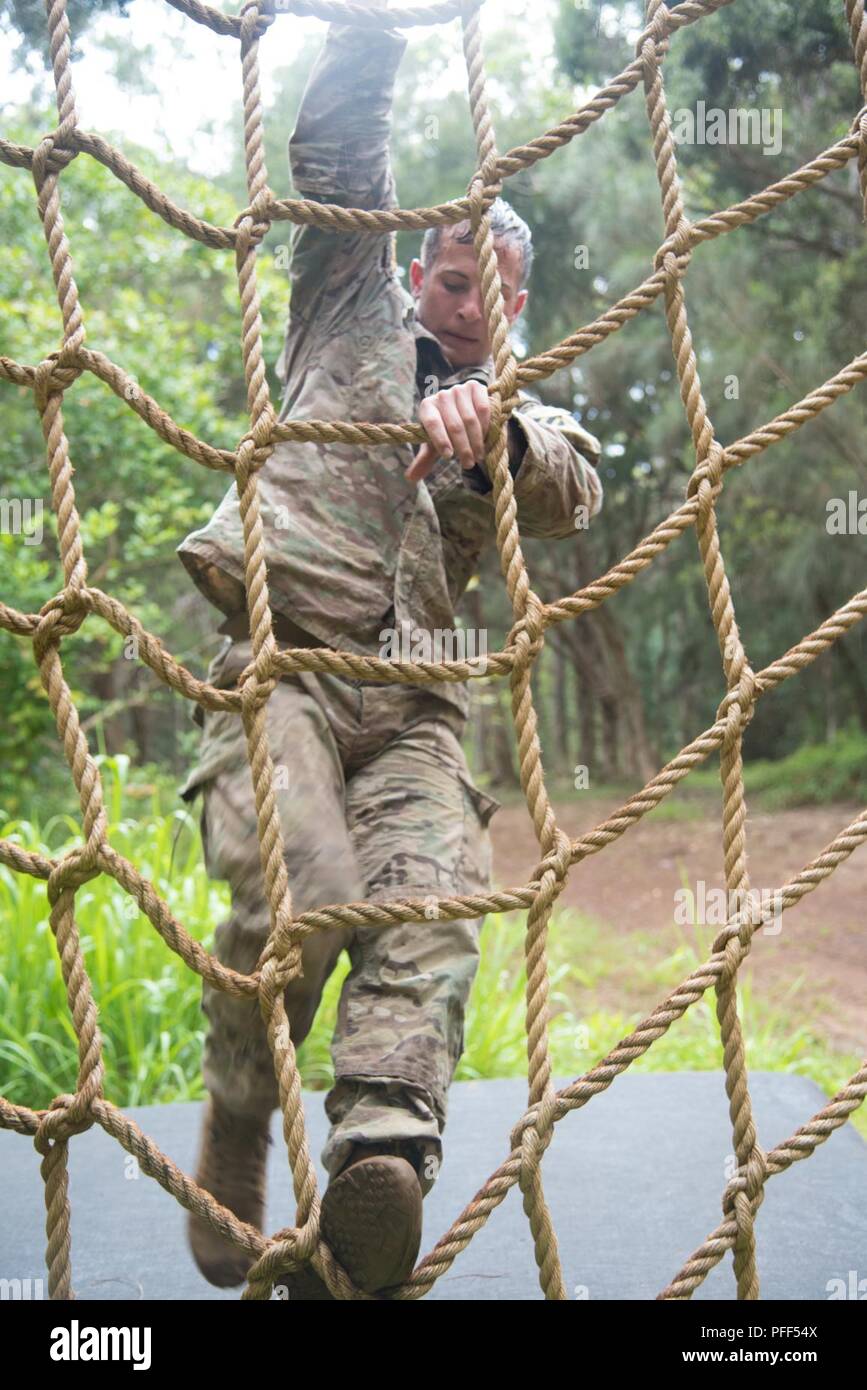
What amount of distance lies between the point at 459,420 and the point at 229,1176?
97 centimetres

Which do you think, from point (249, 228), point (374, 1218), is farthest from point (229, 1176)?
point (249, 228)

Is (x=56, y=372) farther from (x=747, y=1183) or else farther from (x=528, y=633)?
(x=747, y=1183)

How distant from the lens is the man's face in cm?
161

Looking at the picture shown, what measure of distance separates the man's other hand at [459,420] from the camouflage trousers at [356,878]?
373mm

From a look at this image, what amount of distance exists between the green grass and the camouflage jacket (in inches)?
44.0

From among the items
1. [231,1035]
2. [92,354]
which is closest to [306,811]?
[231,1035]

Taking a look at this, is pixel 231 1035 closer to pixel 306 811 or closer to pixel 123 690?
pixel 306 811

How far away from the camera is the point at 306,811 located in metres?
1.42

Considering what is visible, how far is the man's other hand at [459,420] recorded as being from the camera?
4.27ft

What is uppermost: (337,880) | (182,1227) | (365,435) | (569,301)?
(569,301)

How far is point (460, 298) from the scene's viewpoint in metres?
1.63

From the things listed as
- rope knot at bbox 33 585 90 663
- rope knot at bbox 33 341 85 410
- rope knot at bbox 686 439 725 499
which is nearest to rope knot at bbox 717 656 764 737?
rope knot at bbox 686 439 725 499

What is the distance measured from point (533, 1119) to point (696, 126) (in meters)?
4.99

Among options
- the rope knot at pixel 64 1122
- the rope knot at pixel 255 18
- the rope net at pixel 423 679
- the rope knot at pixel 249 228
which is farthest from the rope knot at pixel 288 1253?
the rope knot at pixel 255 18
